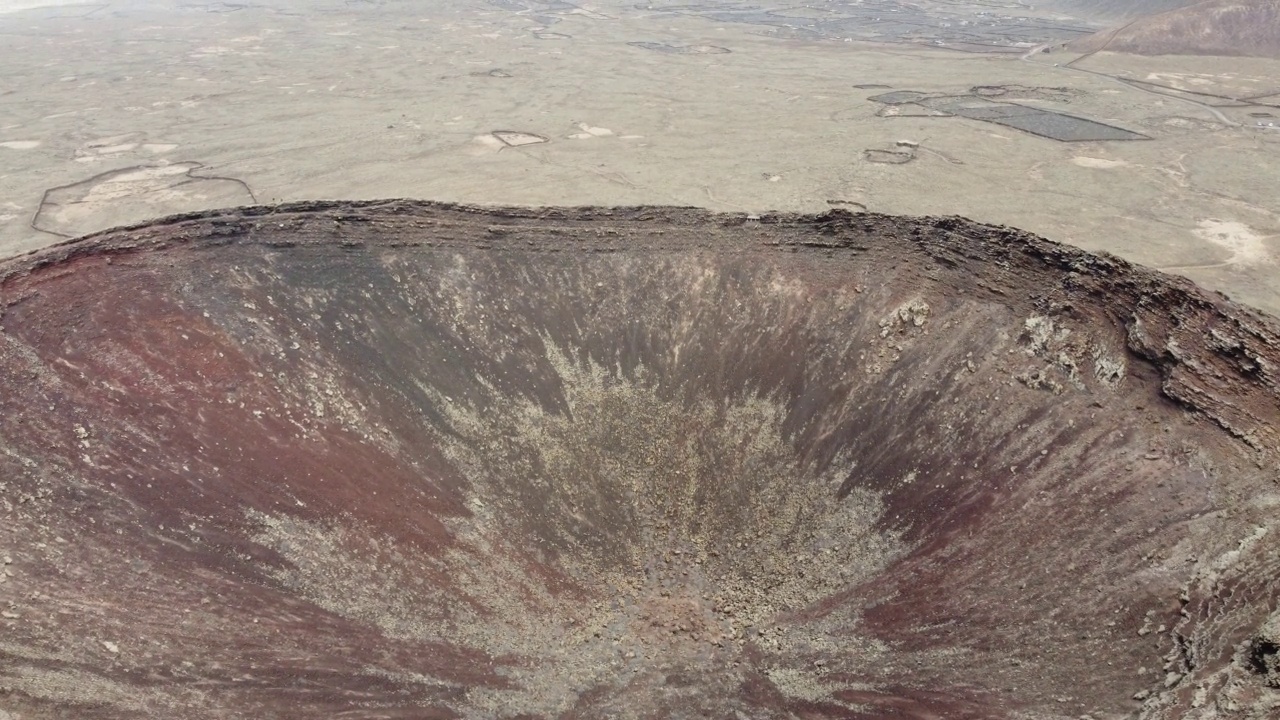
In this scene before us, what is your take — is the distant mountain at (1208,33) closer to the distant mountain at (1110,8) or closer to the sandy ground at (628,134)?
the sandy ground at (628,134)

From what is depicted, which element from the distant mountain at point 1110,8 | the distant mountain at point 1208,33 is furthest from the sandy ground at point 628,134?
the distant mountain at point 1110,8

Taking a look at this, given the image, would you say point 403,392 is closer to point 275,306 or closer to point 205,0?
point 275,306

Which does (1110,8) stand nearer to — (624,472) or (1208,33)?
(1208,33)

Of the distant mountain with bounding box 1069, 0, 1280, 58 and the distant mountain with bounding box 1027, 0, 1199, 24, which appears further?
the distant mountain with bounding box 1027, 0, 1199, 24

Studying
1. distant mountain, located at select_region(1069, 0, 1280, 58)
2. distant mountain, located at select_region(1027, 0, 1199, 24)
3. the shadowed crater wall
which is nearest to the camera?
the shadowed crater wall

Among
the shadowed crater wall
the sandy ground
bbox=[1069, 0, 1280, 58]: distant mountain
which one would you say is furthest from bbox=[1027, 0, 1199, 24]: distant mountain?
the shadowed crater wall

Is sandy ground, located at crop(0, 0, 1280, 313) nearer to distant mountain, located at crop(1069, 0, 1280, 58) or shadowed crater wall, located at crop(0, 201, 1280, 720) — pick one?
distant mountain, located at crop(1069, 0, 1280, 58)
